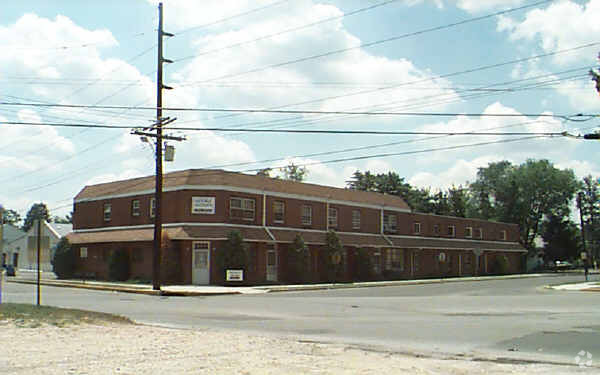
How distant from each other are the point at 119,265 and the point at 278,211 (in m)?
10.8

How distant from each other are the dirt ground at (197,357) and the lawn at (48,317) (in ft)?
3.98

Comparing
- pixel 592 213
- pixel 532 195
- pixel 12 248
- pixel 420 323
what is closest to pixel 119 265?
pixel 420 323

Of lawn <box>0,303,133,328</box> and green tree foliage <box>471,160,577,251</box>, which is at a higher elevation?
green tree foliage <box>471,160,577,251</box>

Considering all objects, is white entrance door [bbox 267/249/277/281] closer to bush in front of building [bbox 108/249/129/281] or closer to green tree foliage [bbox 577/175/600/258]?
bush in front of building [bbox 108/249/129/281]

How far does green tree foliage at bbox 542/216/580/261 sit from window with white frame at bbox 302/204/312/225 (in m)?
50.0

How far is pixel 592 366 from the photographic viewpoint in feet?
32.0

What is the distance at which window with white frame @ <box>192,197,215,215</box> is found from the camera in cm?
3806

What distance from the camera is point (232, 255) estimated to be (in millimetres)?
36375

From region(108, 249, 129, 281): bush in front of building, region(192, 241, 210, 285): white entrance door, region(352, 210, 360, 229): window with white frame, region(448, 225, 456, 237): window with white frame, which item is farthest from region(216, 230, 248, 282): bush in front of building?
region(448, 225, 456, 237): window with white frame

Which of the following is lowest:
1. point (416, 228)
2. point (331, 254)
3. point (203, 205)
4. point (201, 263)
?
point (201, 263)

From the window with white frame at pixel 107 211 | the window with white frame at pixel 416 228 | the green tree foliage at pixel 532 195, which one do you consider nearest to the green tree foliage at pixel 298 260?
the window with white frame at pixel 107 211

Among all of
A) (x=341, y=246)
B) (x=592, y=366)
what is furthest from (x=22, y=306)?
(x=341, y=246)

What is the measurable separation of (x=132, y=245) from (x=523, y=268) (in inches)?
1987

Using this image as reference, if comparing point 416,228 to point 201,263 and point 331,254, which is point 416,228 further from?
point 201,263
